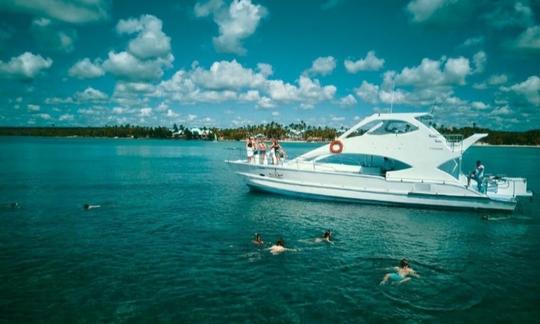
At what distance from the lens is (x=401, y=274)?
14.6 m

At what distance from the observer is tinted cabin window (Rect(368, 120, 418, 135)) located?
89.1ft

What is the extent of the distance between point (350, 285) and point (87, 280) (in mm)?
9888

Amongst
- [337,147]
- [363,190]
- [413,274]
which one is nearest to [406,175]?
[363,190]

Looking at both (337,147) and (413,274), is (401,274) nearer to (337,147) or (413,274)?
(413,274)

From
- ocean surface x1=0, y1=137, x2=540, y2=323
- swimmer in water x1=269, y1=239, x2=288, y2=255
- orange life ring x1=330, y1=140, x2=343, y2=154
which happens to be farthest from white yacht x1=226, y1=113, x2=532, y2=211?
swimmer in water x1=269, y1=239, x2=288, y2=255

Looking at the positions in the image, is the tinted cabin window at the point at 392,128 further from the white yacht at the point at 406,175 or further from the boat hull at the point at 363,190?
the boat hull at the point at 363,190

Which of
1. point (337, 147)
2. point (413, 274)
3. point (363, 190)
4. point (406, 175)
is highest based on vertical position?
point (337, 147)

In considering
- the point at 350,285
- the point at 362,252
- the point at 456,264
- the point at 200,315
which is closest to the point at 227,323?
the point at 200,315

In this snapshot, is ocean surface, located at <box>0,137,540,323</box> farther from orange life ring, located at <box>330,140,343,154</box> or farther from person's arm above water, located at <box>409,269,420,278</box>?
orange life ring, located at <box>330,140,343,154</box>

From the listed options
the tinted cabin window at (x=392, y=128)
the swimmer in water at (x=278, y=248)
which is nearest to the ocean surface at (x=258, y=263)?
the swimmer in water at (x=278, y=248)

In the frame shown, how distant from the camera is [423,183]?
26000 millimetres

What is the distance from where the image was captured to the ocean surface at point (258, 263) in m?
11.9

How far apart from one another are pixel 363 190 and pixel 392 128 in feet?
17.0

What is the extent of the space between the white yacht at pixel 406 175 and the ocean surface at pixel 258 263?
1.00 metres
